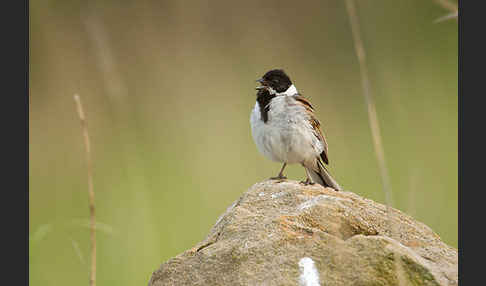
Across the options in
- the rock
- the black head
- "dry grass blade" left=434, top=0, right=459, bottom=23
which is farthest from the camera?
the black head

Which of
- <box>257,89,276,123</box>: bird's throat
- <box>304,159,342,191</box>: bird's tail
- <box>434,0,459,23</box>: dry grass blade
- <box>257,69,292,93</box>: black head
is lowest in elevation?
<box>304,159,342,191</box>: bird's tail


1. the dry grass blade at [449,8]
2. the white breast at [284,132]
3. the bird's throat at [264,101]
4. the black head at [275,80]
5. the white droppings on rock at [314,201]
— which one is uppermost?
the dry grass blade at [449,8]

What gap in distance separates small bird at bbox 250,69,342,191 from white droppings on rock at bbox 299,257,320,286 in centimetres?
215

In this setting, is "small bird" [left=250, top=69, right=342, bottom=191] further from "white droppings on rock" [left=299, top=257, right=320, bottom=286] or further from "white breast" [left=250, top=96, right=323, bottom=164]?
"white droppings on rock" [left=299, top=257, right=320, bottom=286]

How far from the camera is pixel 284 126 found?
5.32 m

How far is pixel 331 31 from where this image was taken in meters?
9.61

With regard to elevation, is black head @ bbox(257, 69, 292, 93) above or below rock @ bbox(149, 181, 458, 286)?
above

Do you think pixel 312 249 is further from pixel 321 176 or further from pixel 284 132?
pixel 321 176

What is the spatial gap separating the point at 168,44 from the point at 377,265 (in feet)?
20.1

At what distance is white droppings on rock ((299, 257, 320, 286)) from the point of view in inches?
118

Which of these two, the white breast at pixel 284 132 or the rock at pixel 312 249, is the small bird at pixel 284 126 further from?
the rock at pixel 312 249

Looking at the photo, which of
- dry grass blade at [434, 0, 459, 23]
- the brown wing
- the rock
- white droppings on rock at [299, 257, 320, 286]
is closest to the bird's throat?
the brown wing

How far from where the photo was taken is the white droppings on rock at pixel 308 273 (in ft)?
9.82

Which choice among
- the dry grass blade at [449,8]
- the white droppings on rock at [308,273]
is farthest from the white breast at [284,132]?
the white droppings on rock at [308,273]
